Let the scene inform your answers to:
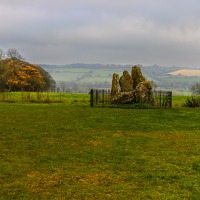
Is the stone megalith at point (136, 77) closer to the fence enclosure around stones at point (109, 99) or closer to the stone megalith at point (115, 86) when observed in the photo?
the stone megalith at point (115, 86)

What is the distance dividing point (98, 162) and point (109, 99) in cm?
2157

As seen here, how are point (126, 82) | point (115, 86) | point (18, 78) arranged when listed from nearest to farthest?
1. point (126, 82)
2. point (115, 86)
3. point (18, 78)

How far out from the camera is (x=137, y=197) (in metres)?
6.29

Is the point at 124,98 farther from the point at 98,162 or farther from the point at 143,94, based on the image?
the point at 98,162

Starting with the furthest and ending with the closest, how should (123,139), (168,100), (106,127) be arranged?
(168,100)
(106,127)
(123,139)

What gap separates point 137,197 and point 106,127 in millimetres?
9609

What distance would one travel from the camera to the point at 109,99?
3050 centimetres

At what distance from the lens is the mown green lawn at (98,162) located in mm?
6668

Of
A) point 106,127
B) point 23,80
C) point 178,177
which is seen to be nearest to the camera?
point 178,177

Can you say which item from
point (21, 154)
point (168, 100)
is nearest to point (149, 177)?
point (21, 154)

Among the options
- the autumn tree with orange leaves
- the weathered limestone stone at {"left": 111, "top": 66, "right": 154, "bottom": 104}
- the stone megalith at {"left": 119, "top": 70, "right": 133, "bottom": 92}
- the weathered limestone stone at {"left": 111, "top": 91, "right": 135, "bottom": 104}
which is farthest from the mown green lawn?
the autumn tree with orange leaves

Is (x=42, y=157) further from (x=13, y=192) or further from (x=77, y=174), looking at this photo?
(x=13, y=192)

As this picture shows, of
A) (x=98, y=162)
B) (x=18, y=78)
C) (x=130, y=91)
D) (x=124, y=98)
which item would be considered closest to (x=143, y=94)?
(x=130, y=91)

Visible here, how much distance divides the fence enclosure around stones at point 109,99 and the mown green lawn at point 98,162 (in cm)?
1260
